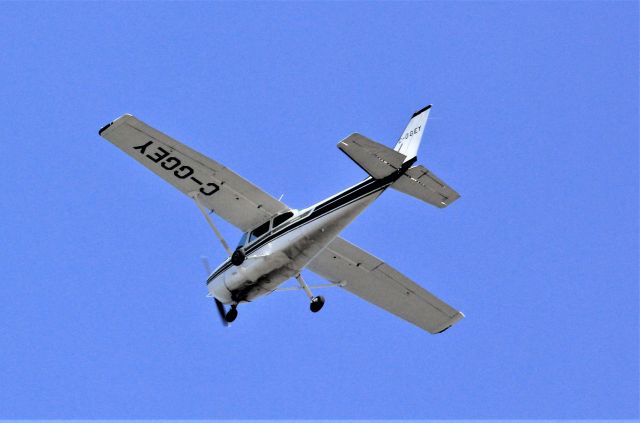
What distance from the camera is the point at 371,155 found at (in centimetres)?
2347

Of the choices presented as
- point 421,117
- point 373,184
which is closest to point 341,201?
point 373,184

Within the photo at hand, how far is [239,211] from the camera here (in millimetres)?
26016

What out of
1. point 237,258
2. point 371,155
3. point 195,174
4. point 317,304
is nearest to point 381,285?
point 317,304

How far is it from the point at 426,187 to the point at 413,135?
112 cm

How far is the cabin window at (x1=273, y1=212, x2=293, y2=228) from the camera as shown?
83.8 ft

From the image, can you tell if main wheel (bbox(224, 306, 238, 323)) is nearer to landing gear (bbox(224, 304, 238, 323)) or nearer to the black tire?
landing gear (bbox(224, 304, 238, 323))

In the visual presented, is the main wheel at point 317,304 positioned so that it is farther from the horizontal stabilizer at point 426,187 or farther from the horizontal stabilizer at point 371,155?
the horizontal stabilizer at point 371,155

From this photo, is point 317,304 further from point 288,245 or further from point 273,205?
point 273,205

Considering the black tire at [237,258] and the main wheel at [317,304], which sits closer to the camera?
the black tire at [237,258]

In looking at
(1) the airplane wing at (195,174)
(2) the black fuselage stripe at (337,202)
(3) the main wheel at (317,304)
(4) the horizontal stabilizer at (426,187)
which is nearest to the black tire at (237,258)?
(2) the black fuselage stripe at (337,202)

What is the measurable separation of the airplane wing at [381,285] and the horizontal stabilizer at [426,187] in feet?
10.6

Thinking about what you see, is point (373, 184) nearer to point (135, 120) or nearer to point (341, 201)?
point (341, 201)

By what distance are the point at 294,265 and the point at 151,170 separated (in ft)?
11.4

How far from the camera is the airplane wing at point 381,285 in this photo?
2739 centimetres
